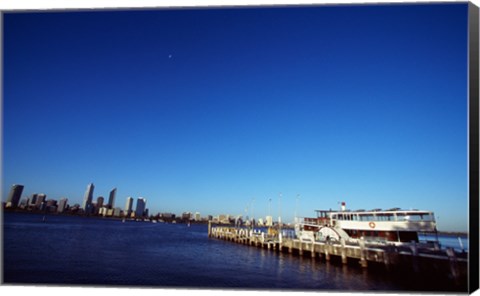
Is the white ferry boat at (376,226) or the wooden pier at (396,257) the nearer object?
the wooden pier at (396,257)

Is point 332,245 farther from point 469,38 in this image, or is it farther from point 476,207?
point 469,38

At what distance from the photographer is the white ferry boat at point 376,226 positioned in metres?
13.9

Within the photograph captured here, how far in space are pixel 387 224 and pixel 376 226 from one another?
2.13ft

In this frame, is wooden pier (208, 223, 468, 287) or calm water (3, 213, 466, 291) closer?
wooden pier (208, 223, 468, 287)

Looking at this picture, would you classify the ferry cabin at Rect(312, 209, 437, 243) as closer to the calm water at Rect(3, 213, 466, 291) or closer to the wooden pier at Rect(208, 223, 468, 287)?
the wooden pier at Rect(208, 223, 468, 287)

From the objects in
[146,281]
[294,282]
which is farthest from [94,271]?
[294,282]

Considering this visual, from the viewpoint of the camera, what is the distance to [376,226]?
15.4 metres

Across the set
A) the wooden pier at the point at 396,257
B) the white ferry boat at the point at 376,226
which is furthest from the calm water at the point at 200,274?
the white ferry boat at the point at 376,226

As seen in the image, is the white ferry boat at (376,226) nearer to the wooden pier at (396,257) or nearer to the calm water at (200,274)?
the wooden pier at (396,257)

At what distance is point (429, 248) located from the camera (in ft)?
37.2

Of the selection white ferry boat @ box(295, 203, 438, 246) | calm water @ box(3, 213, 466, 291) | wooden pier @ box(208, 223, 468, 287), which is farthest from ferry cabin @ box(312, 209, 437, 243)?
calm water @ box(3, 213, 466, 291)

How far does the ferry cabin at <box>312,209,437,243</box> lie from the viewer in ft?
45.2

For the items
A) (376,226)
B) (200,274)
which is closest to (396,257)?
(376,226)

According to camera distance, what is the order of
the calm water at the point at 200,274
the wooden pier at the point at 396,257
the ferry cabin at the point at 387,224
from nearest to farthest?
the wooden pier at the point at 396,257 → the calm water at the point at 200,274 → the ferry cabin at the point at 387,224
